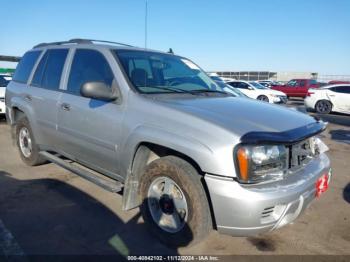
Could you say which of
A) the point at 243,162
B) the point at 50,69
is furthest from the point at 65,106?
the point at 243,162

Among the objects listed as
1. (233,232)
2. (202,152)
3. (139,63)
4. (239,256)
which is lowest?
(239,256)

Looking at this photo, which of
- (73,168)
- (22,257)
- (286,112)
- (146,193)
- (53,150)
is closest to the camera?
(22,257)

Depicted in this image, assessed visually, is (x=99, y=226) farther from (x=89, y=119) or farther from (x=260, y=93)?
(x=260, y=93)

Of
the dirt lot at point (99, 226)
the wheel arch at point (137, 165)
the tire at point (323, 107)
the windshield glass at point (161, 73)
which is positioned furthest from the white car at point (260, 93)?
the wheel arch at point (137, 165)

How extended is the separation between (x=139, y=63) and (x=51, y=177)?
2309 mm

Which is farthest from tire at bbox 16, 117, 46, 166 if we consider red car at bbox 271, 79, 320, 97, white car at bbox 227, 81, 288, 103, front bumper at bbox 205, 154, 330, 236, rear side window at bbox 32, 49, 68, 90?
red car at bbox 271, 79, 320, 97

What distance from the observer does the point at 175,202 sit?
3004 millimetres

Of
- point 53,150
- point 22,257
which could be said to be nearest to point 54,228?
point 22,257

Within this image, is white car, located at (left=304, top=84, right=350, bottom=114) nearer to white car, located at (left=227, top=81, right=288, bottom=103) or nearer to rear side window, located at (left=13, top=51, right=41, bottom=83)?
white car, located at (left=227, top=81, right=288, bottom=103)

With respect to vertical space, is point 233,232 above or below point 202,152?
below

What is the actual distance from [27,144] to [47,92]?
51.7 inches

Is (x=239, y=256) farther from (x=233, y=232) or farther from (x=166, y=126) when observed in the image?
(x=166, y=126)

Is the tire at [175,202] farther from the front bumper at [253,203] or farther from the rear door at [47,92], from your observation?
the rear door at [47,92]

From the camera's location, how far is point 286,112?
11.2ft
